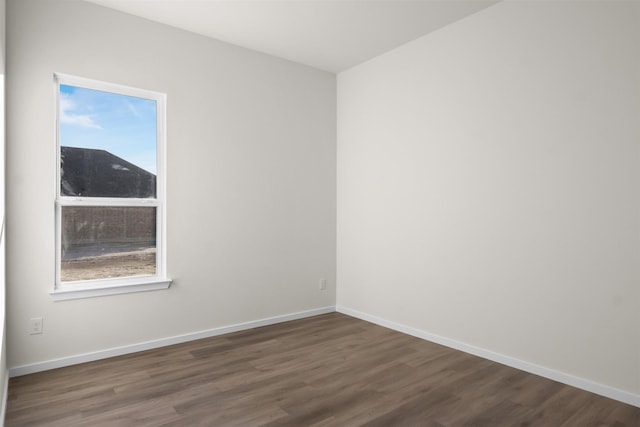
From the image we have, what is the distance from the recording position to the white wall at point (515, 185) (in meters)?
2.65

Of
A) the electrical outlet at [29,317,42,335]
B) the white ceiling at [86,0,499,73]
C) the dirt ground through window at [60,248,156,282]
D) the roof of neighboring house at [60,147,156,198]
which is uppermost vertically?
the white ceiling at [86,0,499,73]

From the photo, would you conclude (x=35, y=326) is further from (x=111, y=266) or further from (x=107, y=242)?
(x=107, y=242)

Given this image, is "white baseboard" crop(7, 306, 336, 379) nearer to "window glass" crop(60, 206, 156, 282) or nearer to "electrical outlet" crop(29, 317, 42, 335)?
"electrical outlet" crop(29, 317, 42, 335)

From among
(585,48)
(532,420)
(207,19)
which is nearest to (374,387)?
(532,420)

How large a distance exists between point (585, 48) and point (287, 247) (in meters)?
3.20

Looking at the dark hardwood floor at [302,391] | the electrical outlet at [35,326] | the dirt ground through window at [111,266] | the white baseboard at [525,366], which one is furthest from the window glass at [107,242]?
the white baseboard at [525,366]

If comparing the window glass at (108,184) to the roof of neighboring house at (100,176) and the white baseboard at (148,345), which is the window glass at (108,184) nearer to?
the roof of neighboring house at (100,176)

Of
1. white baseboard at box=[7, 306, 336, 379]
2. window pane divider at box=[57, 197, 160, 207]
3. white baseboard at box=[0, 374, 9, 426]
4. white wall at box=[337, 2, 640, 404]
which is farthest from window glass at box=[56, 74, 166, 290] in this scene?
white wall at box=[337, 2, 640, 404]

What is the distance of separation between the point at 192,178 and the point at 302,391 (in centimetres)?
218

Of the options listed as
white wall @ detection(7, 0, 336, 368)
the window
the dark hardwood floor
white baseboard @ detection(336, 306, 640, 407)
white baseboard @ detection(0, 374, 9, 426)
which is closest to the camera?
white baseboard @ detection(0, 374, 9, 426)

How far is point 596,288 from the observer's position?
275 centimetres

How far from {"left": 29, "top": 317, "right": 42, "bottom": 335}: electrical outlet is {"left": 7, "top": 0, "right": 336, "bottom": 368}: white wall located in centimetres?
4

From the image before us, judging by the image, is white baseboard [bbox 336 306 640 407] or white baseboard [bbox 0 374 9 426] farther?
white baseboard [bbox 336 306 640 407]

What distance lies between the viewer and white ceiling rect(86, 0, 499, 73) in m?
3.27
